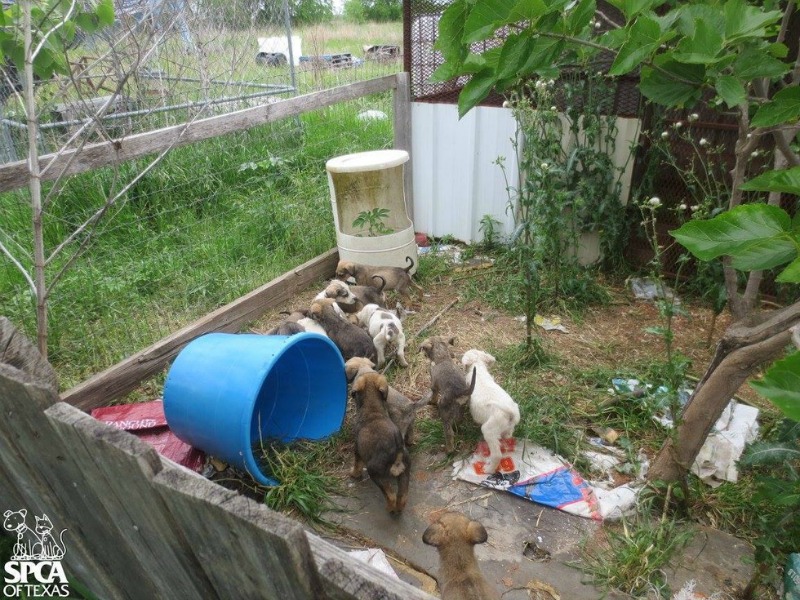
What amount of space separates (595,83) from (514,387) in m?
2.99

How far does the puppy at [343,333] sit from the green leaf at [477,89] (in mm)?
2896

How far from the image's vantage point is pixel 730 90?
4.86ft

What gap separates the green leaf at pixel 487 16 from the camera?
1164 mm

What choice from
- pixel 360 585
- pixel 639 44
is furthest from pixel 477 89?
pixel 360 585

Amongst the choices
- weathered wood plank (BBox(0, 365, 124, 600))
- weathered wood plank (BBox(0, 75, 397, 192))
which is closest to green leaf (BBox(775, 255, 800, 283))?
weathered wood plank (BBox(0, 365, 124, 600))

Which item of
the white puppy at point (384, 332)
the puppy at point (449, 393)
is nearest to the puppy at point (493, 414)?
the puppy at point (449, 393)

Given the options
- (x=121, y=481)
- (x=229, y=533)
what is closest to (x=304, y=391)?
(x=121, y=481)

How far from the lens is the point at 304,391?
3.98 meters

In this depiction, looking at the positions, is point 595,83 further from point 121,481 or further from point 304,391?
point 121,481

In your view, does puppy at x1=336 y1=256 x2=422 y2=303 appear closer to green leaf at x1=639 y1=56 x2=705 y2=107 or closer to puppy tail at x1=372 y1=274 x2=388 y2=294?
puppy tail at x1=372 y1=274 x2=388 y2=294

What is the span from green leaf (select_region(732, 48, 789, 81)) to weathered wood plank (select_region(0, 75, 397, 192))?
2.87 m

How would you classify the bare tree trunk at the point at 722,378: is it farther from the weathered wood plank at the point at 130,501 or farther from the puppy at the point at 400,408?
the weathered wood plank at the point at 130,501

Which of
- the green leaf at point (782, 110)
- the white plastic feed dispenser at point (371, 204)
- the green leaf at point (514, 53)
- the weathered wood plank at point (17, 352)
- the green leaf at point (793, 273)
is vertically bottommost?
the white plastic feed dispenser at point (371, 204)

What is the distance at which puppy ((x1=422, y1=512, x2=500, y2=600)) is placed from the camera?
223 centimetres
